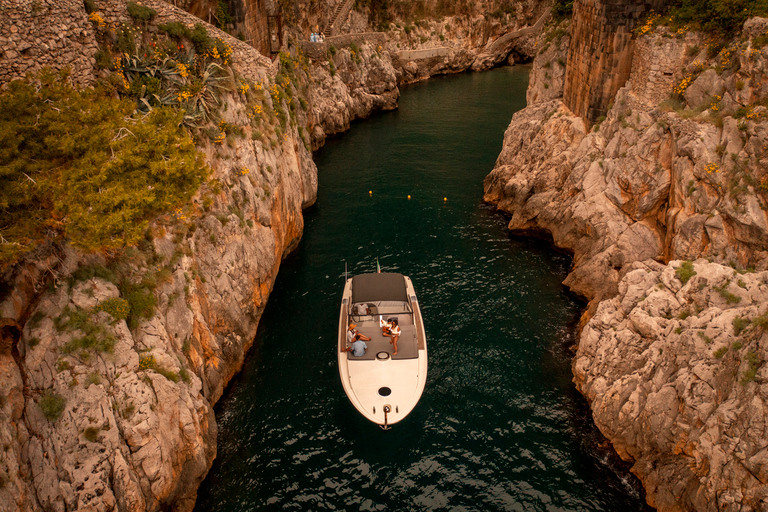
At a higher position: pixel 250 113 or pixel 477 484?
pixel 250 113

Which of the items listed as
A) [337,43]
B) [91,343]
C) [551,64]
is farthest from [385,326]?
[337,43]

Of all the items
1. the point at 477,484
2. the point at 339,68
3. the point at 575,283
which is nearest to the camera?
the point at 477,484

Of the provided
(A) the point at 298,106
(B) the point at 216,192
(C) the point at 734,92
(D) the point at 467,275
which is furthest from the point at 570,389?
(A) the point at 298,106

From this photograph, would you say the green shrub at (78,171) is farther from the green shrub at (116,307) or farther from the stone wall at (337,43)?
the stone wall at (337,43)

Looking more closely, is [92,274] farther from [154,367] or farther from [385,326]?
[385,326]

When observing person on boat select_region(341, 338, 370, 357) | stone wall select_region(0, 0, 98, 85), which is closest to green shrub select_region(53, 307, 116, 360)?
stone wall select_region(0, 0, 98, 85)

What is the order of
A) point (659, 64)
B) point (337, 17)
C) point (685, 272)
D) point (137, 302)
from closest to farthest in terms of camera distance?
point (137, 302), point (685, 272), point (659, 64), point (337, 17)

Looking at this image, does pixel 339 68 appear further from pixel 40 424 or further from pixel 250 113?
pixel 40 424
